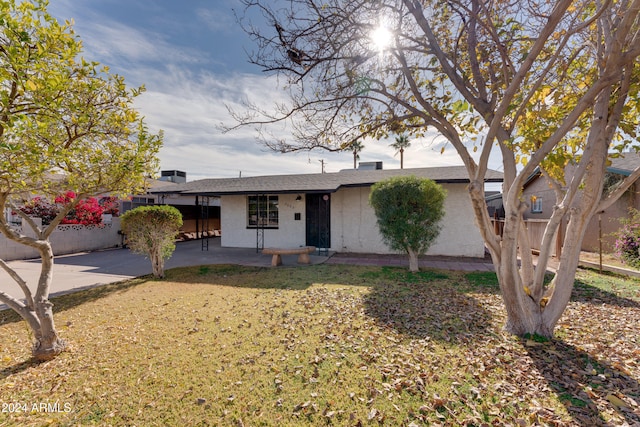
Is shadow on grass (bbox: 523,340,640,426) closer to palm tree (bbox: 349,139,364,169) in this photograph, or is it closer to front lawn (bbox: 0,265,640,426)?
front lawn (bbox: 0,265,640,426)

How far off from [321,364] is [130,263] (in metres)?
8.89

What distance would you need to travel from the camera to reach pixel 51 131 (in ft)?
11.2

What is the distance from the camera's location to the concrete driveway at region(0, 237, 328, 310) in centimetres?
659

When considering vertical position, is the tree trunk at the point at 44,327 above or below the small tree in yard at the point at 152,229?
below

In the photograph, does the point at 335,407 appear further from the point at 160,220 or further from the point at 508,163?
the point at 160,220

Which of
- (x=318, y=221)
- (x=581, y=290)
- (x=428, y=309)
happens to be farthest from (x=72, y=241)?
(x=581, y=290)

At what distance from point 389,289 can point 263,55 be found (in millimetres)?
5280

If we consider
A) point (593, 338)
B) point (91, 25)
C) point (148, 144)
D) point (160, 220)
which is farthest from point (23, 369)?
point (593, 338)

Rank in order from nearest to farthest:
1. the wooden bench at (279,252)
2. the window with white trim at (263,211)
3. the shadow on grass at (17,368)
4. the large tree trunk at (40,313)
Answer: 1. the shadow on grass at (17,368)
2. the large tree trunk at (40,313)
3. the wooden bench at (279,252)
4. the window with white trim at (263,211)

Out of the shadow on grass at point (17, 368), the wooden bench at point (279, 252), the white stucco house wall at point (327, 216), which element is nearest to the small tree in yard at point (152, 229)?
the wooden bench at point (279, 252)

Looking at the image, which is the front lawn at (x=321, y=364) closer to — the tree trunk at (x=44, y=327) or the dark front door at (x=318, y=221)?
the tree trunk at (x=44, y=327)

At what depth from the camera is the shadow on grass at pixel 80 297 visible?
4609mm

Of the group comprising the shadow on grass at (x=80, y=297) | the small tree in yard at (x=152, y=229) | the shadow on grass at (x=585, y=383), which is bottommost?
the shadow on grass at (x=585, y=383)

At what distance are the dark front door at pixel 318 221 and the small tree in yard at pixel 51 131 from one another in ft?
24.8
